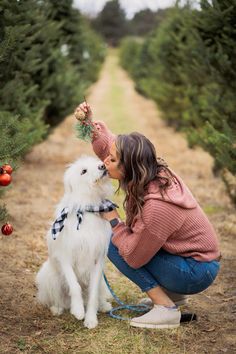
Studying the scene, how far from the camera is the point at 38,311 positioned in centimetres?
393

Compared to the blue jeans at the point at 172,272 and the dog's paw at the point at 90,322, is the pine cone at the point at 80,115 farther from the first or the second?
the dog's paw at the point at 90,322

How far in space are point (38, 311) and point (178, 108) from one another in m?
11.1

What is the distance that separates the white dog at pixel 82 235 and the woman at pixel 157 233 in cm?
11

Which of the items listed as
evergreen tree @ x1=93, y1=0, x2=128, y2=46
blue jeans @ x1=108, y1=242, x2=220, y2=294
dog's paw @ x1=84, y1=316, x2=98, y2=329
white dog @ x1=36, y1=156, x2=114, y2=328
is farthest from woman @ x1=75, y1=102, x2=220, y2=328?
evergreen tree @ x1=93, y1=0, x2=128, y2=46

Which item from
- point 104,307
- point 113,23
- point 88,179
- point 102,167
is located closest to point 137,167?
point 102,167

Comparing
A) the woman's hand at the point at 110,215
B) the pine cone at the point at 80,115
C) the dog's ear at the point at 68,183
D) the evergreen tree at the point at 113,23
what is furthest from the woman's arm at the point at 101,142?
the evergreen tree at the point at 113,23

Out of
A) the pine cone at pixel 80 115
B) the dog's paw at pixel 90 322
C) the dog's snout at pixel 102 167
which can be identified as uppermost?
the pine cone at pixel 80 115

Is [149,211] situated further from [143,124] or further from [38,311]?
[143,124]

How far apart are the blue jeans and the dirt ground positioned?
1.12 ft

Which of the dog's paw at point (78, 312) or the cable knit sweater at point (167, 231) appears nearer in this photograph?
the cable knit sweater at point (167, 231)

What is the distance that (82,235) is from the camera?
3600 mm

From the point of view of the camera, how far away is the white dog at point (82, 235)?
11.7 ft

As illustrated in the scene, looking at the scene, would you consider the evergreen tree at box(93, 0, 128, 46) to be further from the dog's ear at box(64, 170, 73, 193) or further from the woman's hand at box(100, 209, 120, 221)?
the woman's hand at box(100, 209, 120, 221)

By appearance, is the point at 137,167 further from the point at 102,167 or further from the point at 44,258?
the point at 44,258
